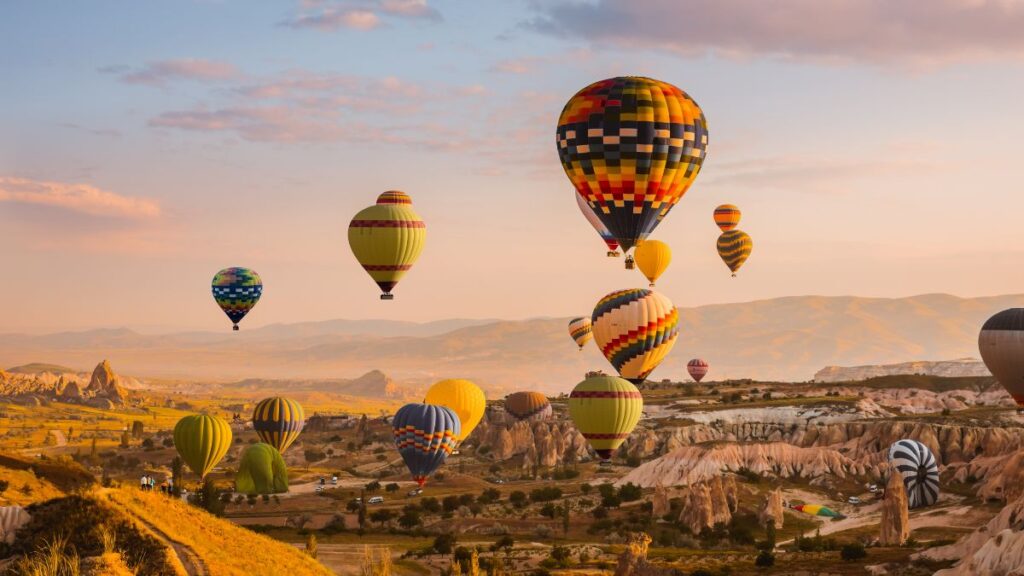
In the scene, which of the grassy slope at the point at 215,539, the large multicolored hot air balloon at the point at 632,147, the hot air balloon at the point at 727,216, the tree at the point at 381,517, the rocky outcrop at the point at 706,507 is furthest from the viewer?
the hot air balloon at the point at 727,216

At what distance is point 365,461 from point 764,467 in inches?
2504

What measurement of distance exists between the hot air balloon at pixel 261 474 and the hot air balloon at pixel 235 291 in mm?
14128

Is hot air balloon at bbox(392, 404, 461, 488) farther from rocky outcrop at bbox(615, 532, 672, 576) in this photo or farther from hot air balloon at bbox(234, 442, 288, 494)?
rocky outcrop at bbox(615, 532, 672, 576)

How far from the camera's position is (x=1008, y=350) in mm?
104750

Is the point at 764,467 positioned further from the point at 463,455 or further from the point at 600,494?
the point at 463,455

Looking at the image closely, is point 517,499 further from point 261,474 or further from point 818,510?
point 818,510

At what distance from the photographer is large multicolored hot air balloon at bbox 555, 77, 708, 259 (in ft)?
266

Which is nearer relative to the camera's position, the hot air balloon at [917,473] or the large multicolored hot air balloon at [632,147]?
the large multicolored hot air balloon at [632,147]

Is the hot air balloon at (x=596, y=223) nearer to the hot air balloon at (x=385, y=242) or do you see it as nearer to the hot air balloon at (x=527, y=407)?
the hot air balloon at (x=385, y=242)

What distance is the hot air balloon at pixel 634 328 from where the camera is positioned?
374 ft

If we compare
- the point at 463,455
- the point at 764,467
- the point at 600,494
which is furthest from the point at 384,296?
the point at 463,455

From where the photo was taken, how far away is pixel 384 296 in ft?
331

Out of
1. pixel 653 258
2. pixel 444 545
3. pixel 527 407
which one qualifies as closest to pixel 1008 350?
pixel 653 258

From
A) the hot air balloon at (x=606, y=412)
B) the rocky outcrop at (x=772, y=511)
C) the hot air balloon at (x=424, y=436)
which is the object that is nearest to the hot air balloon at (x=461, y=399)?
the hot air balloon at (x=424, y=436)
